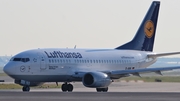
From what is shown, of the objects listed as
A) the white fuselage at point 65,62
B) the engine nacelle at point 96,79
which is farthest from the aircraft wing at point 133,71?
the white fuselage at point 65,62

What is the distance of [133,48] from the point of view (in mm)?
73938

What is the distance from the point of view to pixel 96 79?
209 feet

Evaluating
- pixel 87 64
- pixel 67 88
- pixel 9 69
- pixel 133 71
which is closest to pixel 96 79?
pixel 67 88

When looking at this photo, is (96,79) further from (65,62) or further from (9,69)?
Answer: (9,69)

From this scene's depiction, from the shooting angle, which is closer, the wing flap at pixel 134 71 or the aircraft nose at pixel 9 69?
the aircraft nose at pixel 9 69

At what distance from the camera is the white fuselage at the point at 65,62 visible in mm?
62844

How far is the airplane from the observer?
207 feet

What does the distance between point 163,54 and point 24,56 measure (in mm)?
15513

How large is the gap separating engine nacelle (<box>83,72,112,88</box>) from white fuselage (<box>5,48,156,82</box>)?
4.92 feet

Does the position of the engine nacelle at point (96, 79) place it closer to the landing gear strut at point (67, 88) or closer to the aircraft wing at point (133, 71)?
the landing gear strut at point (67, 88)

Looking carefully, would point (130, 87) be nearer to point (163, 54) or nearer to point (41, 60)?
point (163, 54)

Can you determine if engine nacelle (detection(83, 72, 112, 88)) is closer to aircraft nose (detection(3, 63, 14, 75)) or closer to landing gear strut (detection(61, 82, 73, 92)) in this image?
landing gear strut (detection(61, 82, 73, 92))

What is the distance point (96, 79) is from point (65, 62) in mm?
3679

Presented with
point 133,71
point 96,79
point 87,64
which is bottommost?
point 96,79
